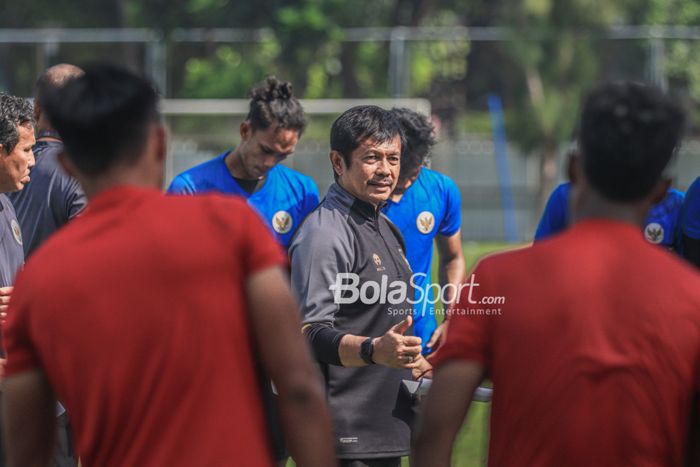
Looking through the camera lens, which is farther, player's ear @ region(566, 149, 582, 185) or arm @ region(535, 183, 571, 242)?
arm @ region(535, 183, 571, 242)

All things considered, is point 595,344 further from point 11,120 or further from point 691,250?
point 11,120

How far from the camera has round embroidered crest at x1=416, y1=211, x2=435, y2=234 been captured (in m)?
6.12

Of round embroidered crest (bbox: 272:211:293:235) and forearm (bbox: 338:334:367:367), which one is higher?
round embroidered crest (bbox: 272:211:293:235)

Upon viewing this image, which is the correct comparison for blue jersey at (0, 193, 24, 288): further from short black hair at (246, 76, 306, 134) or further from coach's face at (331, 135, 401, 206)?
short black hair at (246, 76, 306, 134)

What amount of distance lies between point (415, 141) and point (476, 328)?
3.71 meters

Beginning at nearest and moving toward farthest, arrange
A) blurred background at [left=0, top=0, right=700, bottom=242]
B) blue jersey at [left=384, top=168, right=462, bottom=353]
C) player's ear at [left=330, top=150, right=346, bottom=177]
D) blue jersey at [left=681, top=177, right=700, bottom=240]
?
1. player's ear at [left=330, top=150, right=346, bottom=177]
2. blue jersey at [left=681, top=177, right=700, bottom=240]
3. blue jersey at [left=384, top=168, right=462, bottom=353]
4. blurred background at [left=0, top=0, right=700, bottom=242]

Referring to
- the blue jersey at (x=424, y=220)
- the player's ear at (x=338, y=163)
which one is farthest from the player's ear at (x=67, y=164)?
the blue jersey at (x=424, y=220)

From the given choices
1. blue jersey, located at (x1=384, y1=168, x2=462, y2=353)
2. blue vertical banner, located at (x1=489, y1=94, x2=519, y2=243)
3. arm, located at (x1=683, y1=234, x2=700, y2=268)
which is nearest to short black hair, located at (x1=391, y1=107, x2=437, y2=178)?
blue jersey, located at (x1=384, y1=168, x2=462, y2=353)

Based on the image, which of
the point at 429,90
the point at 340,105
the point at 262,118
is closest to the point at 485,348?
the point at 262,118

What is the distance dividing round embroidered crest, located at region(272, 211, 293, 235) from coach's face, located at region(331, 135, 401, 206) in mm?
1035

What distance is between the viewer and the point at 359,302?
181 inches

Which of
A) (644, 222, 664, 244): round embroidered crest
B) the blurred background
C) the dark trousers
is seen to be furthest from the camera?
the blurred background

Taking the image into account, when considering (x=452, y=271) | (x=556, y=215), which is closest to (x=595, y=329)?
(x=556, y=215)

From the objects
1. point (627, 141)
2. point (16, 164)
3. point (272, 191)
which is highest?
point (627, 141)
